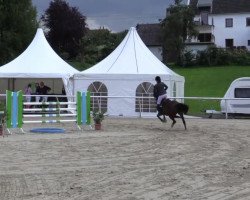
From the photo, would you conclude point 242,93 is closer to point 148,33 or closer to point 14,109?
point 14,109

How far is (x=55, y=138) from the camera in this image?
16.9 metres

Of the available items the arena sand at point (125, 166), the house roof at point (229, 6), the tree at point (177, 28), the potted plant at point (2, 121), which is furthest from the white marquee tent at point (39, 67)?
the house roof at point (229, 6)

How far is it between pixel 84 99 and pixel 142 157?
7.95 metres

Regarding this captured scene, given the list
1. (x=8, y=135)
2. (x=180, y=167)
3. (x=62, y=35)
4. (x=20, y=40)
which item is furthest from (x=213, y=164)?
(x=62, y=35)

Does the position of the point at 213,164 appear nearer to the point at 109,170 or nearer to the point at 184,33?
the point at 109,170

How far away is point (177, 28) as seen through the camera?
66250 millimetres

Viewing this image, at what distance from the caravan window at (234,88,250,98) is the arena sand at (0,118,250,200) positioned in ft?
34.1

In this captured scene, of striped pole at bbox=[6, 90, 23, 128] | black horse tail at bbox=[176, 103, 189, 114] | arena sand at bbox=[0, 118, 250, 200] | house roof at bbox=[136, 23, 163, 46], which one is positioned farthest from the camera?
house roof at bbox=[136, 23, 163, 46]

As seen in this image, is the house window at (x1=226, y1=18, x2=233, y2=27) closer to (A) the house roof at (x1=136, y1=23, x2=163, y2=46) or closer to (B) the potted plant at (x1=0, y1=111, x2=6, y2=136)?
(A) the house roof at (x1=136, y1=23, x2=163, y2=46)

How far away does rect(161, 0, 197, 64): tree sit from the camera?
2594 inches

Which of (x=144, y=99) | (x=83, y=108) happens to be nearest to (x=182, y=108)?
(x=83, y=108)

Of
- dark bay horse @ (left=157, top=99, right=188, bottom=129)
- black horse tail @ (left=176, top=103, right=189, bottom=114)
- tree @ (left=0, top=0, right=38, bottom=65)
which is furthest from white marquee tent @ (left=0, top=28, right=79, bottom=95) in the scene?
tree @ (left=0, top=0, right=38, bottom=65)

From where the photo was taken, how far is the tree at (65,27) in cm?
6525

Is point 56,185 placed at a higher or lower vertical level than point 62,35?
lower
